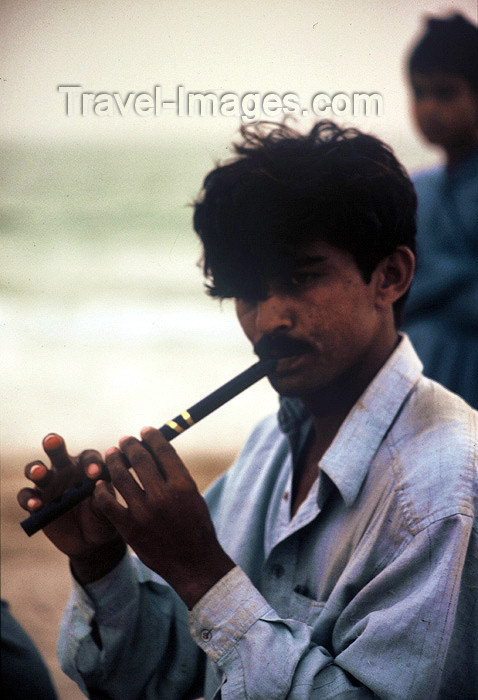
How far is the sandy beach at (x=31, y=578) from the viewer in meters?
1.28

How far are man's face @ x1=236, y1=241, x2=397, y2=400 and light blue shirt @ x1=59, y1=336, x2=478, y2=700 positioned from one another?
0.21 feet

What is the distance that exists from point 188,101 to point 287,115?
141 millimetres

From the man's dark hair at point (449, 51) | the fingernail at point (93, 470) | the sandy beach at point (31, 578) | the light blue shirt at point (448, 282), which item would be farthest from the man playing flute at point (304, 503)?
the man's dark hair at point (449, 51)

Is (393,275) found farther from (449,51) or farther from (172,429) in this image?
(449,51)

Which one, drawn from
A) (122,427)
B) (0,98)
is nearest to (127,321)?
(122,427)

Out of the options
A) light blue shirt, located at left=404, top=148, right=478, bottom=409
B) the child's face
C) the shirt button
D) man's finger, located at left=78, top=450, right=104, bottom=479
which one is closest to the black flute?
man's finger, located at left=78, top=450, right=104, bottom=479

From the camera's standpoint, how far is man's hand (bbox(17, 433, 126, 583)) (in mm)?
1093

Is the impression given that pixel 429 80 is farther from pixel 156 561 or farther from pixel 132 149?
pixel 156 561

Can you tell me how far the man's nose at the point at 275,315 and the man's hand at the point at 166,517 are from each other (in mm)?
237

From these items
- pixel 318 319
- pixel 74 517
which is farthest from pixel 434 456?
pixel 74 517

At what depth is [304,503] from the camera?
1.13m

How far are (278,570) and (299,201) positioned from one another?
0.49 meters

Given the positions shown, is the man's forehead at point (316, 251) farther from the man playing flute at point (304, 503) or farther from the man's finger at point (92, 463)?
the man's finger at point (92, 463)

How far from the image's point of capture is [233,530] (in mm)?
1271
